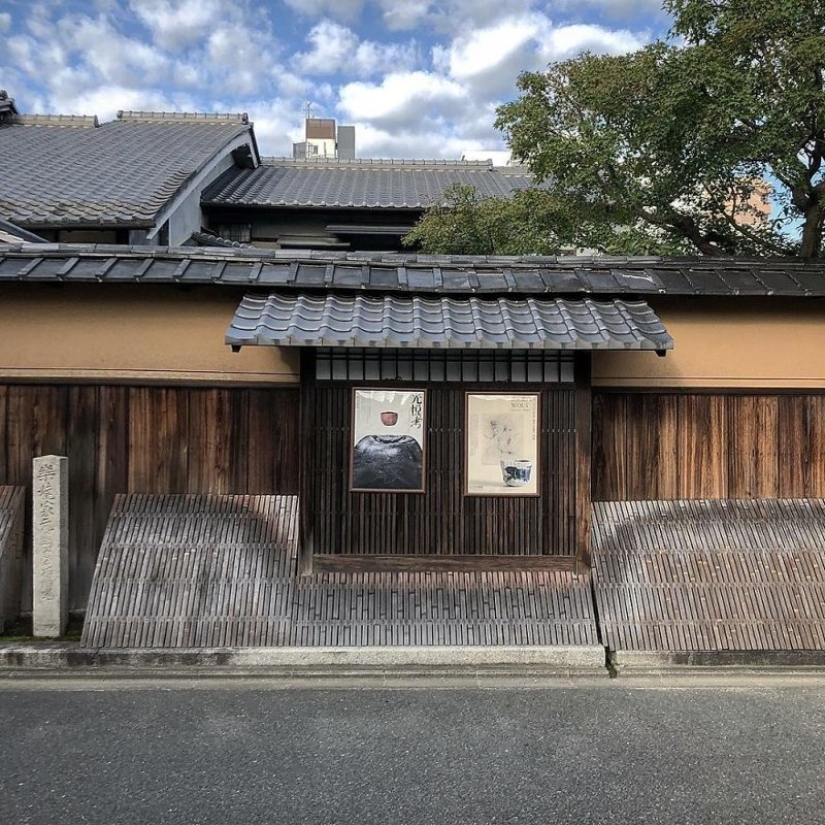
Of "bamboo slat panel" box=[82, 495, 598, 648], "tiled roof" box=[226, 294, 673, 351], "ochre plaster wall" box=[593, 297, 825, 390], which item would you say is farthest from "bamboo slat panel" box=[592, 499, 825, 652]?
"tiled roof" box=[226, 294, 673, 351]

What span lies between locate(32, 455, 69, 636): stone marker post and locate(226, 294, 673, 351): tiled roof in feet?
6.87

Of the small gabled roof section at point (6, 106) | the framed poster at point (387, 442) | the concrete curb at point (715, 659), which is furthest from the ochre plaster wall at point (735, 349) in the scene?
the small gabled roof section at point (6, 106)

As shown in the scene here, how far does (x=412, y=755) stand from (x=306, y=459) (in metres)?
2.66

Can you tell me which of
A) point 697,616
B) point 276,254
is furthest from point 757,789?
point 276,254

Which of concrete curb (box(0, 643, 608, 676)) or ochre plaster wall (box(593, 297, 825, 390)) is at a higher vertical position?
ochre plaster wall (box(593, 297, 825, 390))

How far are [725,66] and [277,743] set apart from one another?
867 cm

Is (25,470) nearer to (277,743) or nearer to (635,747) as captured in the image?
(277,743)

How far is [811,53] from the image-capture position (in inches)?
288

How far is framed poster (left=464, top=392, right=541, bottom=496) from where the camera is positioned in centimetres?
602

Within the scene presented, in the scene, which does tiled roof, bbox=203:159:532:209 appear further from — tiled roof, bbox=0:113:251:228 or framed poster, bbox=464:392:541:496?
framed poster, bbox=464:392:541:496

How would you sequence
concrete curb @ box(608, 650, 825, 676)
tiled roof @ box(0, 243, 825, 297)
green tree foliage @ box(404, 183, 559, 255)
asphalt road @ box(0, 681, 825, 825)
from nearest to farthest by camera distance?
asphalt road @ box(0, 681, 825, 825) < concrete curb @ box(608, 650, 825, 676) < tiled roof @ box(0, 243, 825, 297) < green tree foliage @ box(404, 183, 559, 255)

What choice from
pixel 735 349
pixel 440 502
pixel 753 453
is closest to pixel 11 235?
pixel 440 502

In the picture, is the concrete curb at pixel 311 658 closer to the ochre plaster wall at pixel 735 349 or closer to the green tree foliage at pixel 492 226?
the ochre plaster wall at pixel 735 349

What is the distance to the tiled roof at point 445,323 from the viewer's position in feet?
17.6
